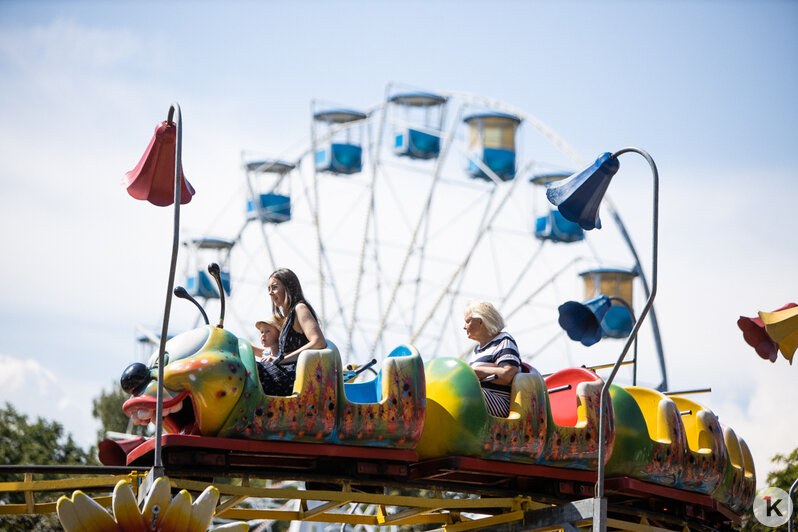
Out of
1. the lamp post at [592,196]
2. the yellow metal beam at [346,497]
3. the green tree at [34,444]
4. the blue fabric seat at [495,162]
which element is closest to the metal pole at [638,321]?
the lamp post at [592,196]

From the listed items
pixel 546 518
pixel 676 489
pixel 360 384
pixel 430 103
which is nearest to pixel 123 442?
pixel 360 384

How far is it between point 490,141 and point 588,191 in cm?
2493

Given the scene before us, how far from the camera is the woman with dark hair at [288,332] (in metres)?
9.00

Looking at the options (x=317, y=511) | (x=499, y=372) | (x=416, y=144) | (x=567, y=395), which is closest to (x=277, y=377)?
(x=317, y=511)

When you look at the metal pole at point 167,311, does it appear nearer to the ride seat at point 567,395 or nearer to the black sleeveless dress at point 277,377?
the black sleeveless dress at point 277,377

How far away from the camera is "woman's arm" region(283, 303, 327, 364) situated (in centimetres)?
897

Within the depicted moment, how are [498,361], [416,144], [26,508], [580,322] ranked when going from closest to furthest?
[26,508] → [498,361] → [580,322] → [416,144]

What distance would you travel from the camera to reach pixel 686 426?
461 inches

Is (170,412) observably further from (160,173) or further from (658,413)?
(658,413)

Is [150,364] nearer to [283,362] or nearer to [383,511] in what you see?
[283,362]

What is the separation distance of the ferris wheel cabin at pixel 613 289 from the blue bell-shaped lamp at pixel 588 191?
72.4 ft

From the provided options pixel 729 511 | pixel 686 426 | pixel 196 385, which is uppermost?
pixel 196 385

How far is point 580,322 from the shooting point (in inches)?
502

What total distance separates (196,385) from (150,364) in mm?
591
